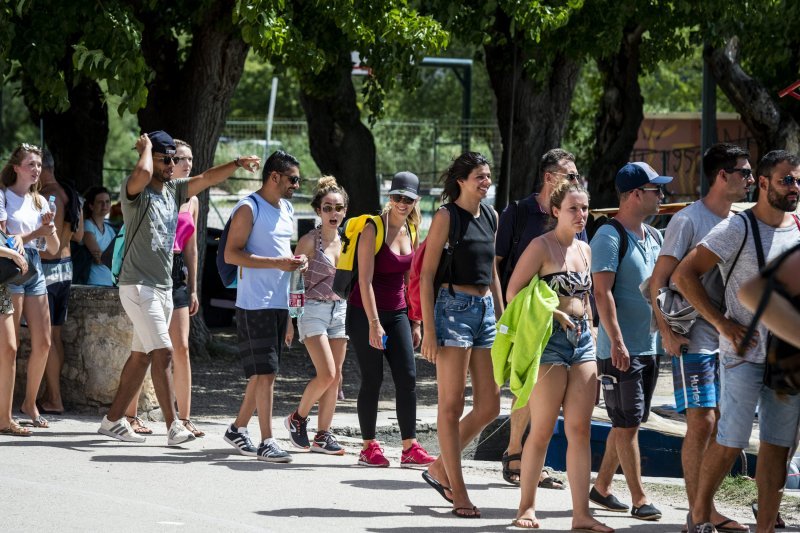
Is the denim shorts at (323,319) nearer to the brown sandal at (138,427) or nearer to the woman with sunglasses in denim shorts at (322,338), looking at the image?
the woman with sunglasses in denim shorts at (322,338)

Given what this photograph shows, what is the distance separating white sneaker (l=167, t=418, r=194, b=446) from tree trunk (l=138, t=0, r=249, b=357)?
5281 millimetres

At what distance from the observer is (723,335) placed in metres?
6.03

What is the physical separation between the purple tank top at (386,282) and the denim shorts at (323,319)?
55 cm

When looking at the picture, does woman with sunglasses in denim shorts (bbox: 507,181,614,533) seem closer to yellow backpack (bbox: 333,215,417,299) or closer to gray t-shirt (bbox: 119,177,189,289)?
yellow backpack (bbox: 333,215,417,299)

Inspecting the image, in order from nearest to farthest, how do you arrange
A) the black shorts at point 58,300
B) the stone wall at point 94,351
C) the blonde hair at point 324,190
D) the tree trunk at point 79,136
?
the blonde hair at point 324,190 → the black shorts at point 58,300 → the stone wall at point 94,351 → the tree trunk at point 79,136

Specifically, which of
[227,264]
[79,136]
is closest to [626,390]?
[227,264]

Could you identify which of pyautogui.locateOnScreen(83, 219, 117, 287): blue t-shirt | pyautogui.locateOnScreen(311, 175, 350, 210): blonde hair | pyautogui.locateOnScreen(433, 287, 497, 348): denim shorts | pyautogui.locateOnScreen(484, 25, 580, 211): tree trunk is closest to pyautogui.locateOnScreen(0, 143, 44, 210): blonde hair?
pyautogui.locateOnScreen(311, 175, 350, 210): blonde hair

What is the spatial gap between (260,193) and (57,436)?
2201mm

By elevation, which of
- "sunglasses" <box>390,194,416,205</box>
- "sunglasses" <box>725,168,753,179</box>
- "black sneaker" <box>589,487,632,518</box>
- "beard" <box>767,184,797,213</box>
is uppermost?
"sunglasses" <box>725,168,753,179</box>

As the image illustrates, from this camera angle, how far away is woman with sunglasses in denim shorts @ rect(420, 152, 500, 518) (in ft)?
23.0

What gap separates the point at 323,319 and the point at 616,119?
1034 cm

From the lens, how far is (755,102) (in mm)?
19250

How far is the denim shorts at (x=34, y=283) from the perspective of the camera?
30.4 feet

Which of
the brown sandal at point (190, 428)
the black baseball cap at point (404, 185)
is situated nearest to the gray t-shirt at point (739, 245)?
the black baseball cap at point (404, 185)
